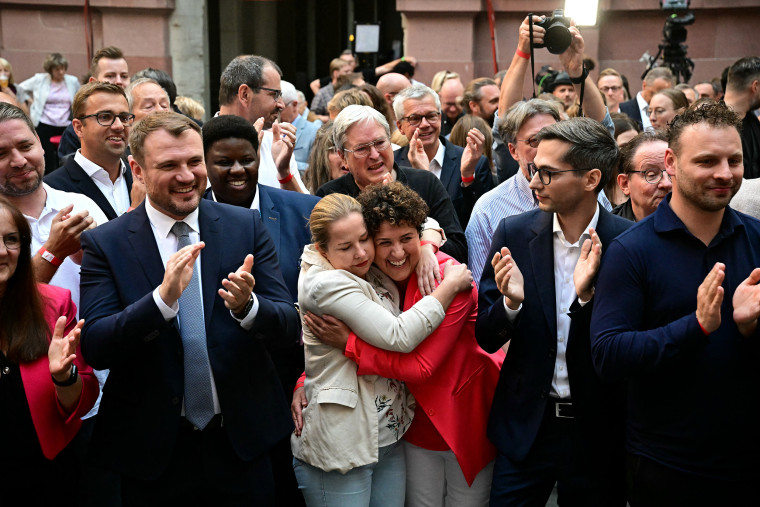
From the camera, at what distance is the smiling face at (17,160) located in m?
3.78

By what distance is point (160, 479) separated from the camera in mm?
3227

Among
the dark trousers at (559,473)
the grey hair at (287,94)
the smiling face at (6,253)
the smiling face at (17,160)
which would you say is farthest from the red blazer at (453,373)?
the grey hair at (287,94)

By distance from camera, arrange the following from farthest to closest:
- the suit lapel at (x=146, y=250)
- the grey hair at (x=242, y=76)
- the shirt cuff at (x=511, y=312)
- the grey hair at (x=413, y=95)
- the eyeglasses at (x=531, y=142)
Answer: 1. the grey hair at (x=413, y=95)
2. the grey hair at (x=242, y=76)
3. the eyeglasses at (x=531, y=142)
4. the shirt cuff at (x=511, y=312)
5. the suit lapel at (x=146, y=250)

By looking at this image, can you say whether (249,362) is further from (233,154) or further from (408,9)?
(408,9)

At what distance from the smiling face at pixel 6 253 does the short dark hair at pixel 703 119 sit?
2507 mm

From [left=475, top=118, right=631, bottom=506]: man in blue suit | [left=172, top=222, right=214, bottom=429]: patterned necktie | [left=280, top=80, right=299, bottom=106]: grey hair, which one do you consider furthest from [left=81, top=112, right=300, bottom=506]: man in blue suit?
[left=280, top=80, right=299, bottom=106]: grey hair

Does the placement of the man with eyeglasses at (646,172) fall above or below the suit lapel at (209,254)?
above

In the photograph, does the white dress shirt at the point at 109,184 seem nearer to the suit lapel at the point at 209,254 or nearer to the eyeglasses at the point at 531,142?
the suit lapel at the point at 209,254

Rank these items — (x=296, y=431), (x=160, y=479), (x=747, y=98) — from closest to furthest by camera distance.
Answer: (x=160, y=479)
(x=296, y=431)
(x=747, y=98)

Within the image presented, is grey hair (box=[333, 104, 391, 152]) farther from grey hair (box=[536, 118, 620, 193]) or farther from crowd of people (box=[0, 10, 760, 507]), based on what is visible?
grey hair (box=[536, 118, 620, 193])

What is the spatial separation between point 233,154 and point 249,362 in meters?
1.18

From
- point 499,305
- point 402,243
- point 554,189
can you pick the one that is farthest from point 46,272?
point 554,189

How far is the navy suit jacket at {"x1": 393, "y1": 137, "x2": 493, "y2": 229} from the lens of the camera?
5512 mm

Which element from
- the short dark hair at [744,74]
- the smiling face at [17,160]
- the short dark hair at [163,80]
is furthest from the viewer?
the short dark hair at [163,80]
